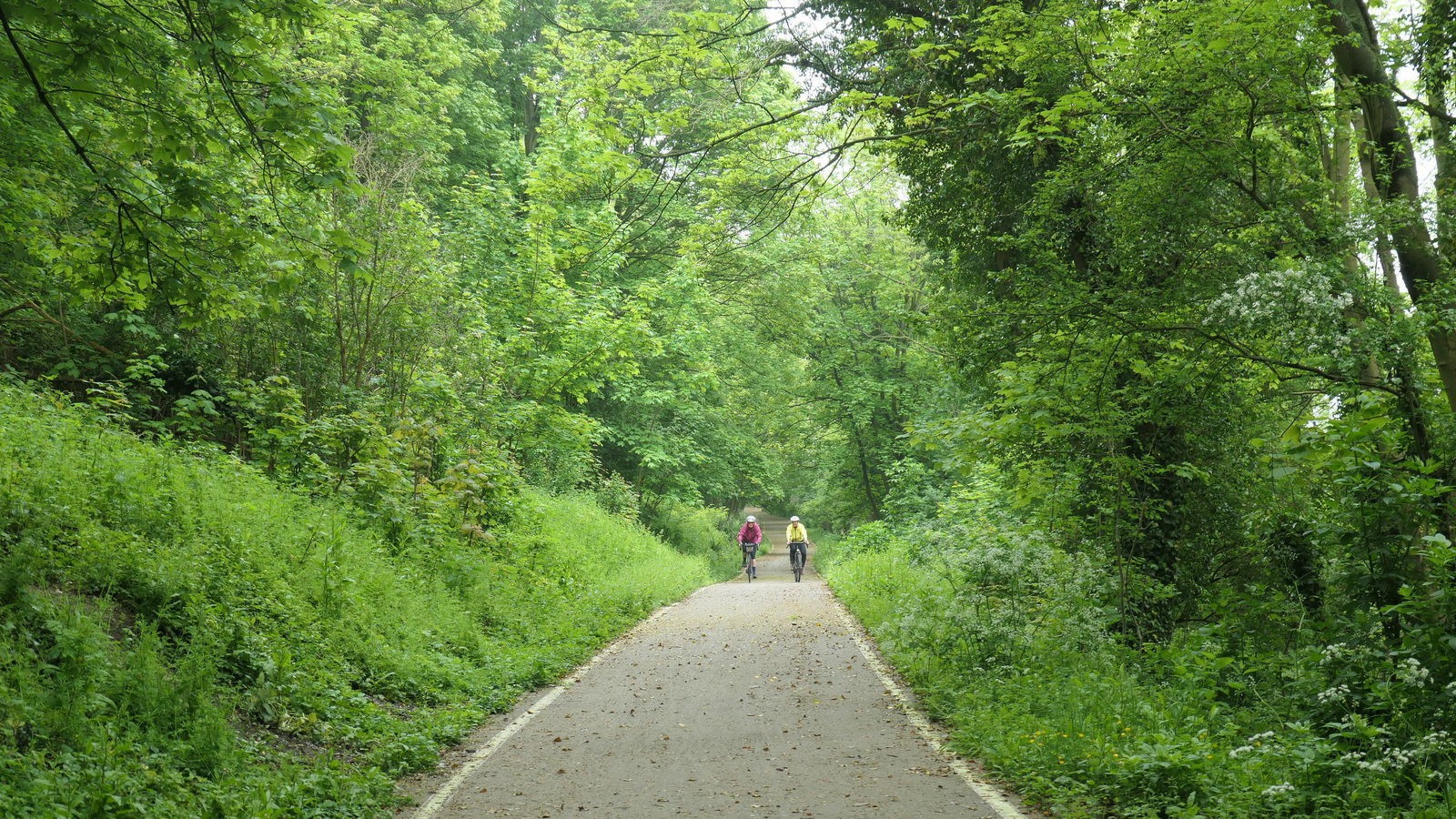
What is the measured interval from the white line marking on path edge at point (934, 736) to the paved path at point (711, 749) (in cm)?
3

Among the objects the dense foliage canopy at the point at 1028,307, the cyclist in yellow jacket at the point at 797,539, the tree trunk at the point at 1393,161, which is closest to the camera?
the dense foliage canopy at the point at 1028,307

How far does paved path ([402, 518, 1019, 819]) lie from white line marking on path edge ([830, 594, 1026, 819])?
27 mm

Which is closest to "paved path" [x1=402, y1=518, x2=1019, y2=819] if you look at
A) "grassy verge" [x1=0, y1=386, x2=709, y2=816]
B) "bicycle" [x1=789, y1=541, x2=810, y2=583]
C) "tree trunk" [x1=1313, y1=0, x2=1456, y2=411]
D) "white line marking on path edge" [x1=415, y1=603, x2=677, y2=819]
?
"white line marking on path edge" [x1=415, y1=603, x2=677, y2=819]

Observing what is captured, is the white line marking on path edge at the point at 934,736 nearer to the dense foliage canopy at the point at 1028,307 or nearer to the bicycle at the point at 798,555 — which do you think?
the dense foliage canopy at the point at 1028,307

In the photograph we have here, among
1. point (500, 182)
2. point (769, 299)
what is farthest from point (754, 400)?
point (500, 182)

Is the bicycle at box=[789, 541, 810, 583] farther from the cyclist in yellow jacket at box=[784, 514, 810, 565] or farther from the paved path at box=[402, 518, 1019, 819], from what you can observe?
the paved path at box=[402, 518, 1019, 819]

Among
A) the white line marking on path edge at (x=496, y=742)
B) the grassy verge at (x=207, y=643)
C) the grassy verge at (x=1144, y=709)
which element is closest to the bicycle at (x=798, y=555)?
the white line marking on path edge at (x=496, y=742)

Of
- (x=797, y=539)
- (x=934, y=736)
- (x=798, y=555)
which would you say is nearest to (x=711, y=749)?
(x=934, y=736)

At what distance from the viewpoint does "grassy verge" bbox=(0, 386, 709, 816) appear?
16.3 feet

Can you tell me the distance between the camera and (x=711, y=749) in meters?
7.05

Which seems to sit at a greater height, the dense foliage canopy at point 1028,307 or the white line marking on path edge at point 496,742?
the dense foliage canopy at point 1028,307

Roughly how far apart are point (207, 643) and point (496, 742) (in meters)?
2.26

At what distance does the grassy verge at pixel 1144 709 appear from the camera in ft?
16.4

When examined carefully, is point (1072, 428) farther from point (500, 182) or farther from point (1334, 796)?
point (500, 182)
